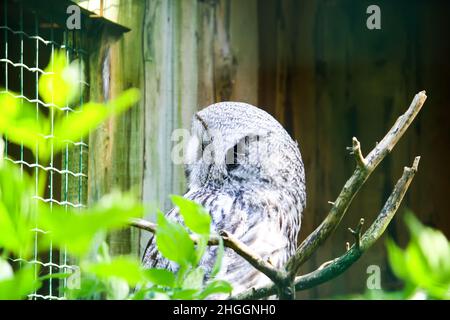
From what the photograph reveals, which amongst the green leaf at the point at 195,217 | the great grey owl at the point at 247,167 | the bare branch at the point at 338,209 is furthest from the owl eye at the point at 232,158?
the green leaf at the point at 195,217

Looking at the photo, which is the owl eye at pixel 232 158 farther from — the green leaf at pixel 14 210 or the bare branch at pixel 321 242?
the green leaf at pixel 14 210

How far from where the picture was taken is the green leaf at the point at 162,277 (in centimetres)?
34

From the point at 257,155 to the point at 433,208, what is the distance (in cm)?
56

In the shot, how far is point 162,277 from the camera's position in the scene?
13.9 inches

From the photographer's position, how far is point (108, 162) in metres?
1.42

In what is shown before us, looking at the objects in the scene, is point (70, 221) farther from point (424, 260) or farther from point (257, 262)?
point (257, 262)

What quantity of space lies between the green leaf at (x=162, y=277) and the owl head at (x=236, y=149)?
136cm

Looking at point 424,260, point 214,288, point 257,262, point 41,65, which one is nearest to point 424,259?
point 424,260

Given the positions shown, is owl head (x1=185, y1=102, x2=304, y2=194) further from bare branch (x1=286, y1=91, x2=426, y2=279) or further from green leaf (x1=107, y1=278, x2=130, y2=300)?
green leaf (x1=107, y1=278, x2=130, y2=300)

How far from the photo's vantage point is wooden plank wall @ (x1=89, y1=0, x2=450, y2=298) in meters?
1.83

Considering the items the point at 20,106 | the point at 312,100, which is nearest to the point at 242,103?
the point at 312,100


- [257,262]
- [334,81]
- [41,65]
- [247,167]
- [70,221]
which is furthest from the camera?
[334,81]

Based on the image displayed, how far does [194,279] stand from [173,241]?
0.02 metres
